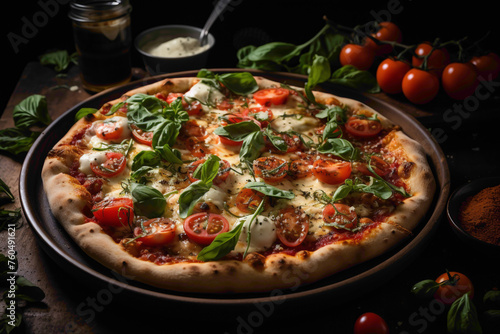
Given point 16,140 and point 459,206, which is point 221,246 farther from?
point 16,140

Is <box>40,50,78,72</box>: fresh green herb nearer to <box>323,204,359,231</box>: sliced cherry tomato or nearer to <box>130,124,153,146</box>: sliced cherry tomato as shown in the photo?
<box>130,124,153,146</box>: sliced cherry tomato

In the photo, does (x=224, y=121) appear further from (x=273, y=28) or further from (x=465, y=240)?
(x=273, y=28)

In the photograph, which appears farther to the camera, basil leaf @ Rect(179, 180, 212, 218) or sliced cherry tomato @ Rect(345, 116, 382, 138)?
sliced cherry tomato @ Rect(345, 116, 382, 138)

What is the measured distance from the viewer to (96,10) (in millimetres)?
4039

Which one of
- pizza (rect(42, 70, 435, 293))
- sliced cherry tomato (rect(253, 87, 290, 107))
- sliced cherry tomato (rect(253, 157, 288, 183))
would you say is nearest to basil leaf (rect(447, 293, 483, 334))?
pizza (rect(42, 70, 435, 293))

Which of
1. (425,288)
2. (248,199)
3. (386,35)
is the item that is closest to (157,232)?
(248,199)

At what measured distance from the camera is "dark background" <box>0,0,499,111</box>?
16.2 feet

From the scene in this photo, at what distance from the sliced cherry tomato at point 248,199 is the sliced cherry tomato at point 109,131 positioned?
0.98 metres

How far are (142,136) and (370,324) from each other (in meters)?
1.88

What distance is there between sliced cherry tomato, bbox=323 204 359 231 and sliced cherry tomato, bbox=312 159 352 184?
0.77 ft

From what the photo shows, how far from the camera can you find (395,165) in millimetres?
3346

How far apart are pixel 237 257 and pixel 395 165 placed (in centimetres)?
131

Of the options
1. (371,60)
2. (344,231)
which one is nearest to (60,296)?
(344,231)

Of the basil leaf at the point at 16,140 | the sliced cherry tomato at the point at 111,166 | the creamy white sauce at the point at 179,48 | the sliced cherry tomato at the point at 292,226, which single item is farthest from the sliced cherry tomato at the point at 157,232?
the creamy white sauce at the point at 179,48
